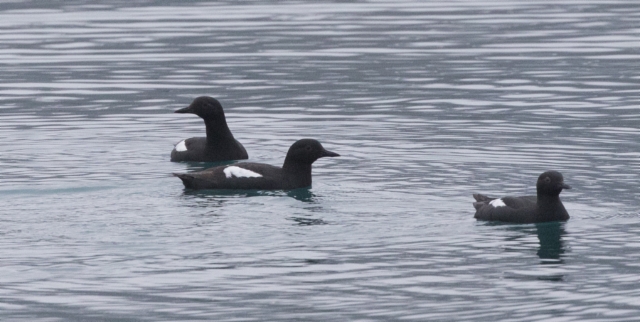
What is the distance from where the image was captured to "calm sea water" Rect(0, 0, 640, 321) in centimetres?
1263

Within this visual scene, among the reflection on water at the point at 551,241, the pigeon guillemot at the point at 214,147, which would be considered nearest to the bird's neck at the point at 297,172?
the pigeon guillemot at the point at 214,147

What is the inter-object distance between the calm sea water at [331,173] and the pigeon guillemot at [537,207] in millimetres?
194

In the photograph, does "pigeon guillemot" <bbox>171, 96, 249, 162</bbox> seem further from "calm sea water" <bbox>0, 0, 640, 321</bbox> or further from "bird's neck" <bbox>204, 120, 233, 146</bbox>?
"calm sea water" <bbox>0, 0, 640, 321</bbox>

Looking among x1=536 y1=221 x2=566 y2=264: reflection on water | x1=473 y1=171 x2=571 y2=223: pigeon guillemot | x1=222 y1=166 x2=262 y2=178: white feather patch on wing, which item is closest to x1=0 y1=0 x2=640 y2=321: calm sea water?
x1=536 y1=221 x2=566 y2=264: reflection on water

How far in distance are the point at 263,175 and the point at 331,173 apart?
5.99 feet

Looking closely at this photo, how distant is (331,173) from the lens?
19.5 meters

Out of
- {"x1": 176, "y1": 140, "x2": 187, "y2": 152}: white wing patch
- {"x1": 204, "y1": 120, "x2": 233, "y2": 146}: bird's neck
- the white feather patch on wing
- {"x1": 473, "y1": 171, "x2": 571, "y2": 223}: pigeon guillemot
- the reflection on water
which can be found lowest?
the reflection on water

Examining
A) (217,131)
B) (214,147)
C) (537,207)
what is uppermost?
(217,131)

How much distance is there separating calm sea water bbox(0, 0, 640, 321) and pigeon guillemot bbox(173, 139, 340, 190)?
0.81ft

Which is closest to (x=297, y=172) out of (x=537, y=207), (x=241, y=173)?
(x=241, y=173)

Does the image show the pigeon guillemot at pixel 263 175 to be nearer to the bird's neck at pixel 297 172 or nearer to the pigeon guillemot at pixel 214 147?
the bird's neck at pixel 297 172

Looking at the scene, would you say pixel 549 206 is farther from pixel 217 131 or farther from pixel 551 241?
pixel 217 131

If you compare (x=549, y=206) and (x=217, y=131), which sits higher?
(x=217, y=131)

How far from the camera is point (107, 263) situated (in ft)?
44.8
